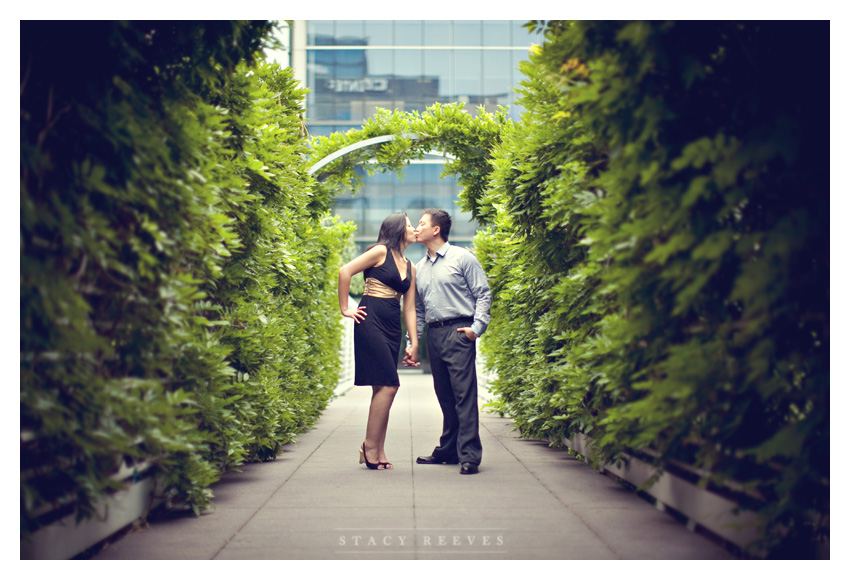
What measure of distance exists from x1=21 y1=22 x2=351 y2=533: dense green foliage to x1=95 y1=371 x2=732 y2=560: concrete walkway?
0.38 metres

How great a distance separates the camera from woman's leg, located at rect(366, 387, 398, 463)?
17.9 feet

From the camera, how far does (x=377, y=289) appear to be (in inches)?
221

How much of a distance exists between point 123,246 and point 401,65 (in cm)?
2142

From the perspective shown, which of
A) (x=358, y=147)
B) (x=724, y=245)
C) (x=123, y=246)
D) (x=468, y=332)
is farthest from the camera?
(x=358, y=147)

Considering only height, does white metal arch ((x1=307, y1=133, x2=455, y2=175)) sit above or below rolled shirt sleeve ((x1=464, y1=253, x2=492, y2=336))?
above

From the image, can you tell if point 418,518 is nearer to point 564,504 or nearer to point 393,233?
point 564,504

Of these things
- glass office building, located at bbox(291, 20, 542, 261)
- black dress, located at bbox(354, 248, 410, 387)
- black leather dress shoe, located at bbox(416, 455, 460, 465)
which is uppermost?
glass office building, located at bbox(291, 20, 542, 261)

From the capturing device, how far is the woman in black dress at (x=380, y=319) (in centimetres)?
546

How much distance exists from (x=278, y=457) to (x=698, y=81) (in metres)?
4.84

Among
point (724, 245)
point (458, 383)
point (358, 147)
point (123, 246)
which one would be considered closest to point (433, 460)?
point (458, 383)

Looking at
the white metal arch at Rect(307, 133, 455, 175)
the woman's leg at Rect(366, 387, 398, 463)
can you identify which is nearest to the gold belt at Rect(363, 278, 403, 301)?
the woman's leg at Rect(366, 387, 398, 463)

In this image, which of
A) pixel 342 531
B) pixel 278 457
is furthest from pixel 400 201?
pixel 342 531

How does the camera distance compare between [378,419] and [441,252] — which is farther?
[441,252]

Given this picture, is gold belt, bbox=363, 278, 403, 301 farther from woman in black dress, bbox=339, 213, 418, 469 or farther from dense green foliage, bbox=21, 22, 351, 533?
dense green foliage, bbox=21, 22, 351, 533
